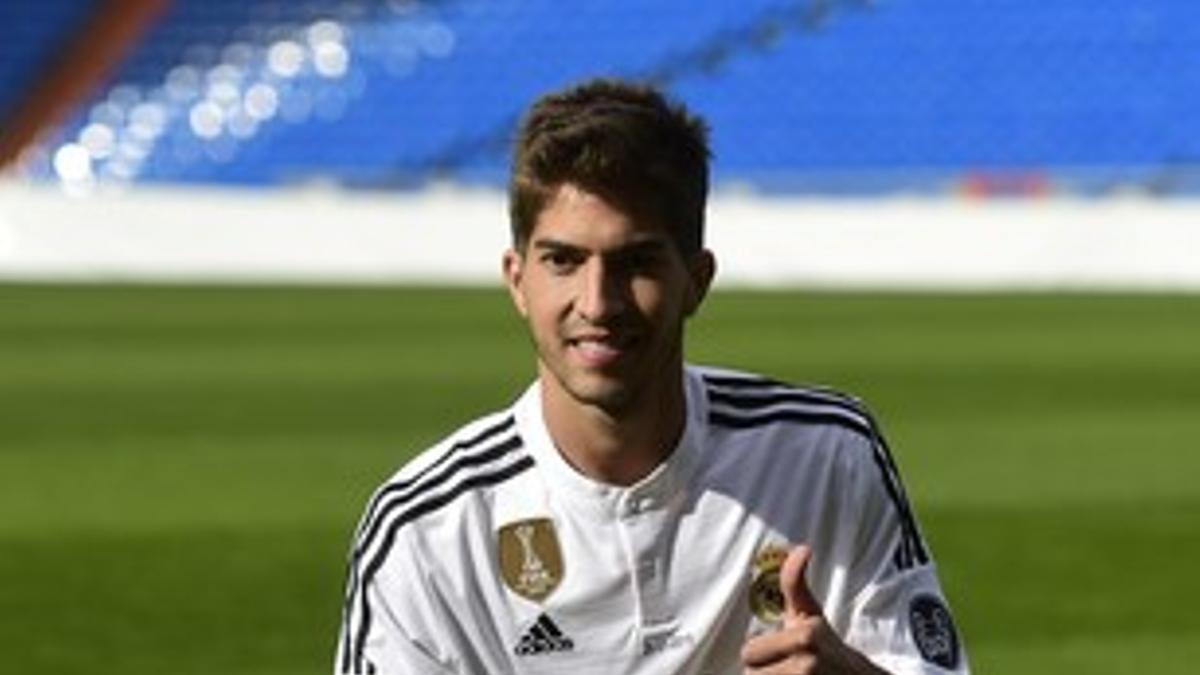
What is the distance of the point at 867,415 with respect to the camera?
4.55 metres

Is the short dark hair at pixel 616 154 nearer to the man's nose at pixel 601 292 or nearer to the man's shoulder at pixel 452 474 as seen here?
the man's nose at pixel 601 292

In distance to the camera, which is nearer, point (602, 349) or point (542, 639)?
point (602, 349)

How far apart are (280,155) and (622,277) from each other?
103 feet

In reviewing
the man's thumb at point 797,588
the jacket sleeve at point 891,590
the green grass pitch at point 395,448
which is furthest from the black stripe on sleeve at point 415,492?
the green grass pitch at point 395,448

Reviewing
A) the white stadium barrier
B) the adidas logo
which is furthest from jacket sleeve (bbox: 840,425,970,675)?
the white stadium barrier

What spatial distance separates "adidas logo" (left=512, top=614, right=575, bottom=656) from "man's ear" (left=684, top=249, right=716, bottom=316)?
0.49 m

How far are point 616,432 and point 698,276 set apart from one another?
254 millimetres

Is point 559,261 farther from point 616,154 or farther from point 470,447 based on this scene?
point 470,447

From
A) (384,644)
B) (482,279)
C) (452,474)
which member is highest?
(482,279)

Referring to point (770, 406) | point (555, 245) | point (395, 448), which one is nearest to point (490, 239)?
point (395, 448)

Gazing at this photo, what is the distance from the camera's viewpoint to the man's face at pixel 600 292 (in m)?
4.15

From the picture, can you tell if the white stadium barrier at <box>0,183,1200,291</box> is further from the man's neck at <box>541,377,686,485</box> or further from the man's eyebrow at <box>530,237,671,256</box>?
the man's eyebrow at <box>530,237,671,256</box>

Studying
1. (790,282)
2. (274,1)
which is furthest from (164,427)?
(274,1)

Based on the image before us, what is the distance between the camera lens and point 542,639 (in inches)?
177
